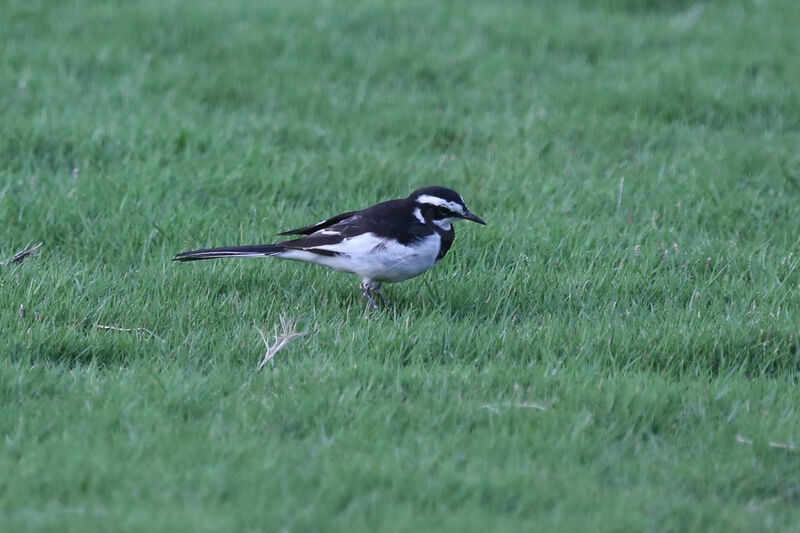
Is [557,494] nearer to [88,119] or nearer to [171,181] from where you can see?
[171,181]

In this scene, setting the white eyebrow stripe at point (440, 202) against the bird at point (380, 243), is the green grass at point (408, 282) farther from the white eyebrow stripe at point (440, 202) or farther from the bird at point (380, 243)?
the white eyebrow stripe at point (440, 202)

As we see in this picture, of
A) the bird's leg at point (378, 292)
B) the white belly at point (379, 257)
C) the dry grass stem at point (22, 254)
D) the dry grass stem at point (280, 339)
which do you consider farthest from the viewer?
the dry grass stem at point (22, 254)

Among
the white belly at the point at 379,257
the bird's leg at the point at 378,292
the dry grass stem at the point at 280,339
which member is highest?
the white belly at the point at 379,257

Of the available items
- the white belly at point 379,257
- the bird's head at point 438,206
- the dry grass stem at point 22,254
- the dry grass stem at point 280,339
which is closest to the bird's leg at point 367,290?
the white belly at point 379,257

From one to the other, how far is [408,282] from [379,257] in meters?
0.86

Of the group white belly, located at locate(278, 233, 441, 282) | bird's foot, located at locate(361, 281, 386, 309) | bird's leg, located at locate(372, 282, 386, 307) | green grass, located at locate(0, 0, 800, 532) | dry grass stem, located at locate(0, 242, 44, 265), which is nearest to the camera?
green grass, located at locate(0, 0, 800, 532)

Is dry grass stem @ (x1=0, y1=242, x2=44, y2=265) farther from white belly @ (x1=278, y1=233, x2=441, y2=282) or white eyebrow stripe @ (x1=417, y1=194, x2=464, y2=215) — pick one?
white eyebrow stripe @ (x1=417, y1=194, x2=464, y2=215)

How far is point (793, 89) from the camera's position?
996cm

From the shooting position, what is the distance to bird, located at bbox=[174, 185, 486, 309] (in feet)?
19.9

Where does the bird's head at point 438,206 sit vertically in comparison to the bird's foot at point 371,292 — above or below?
above

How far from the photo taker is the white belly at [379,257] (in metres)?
6.06

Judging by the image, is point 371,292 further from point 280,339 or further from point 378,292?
point 280,339

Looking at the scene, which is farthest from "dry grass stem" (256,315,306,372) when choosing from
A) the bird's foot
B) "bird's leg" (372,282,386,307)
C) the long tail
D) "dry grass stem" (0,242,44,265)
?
"dry grass stem" (0,242,44,265)

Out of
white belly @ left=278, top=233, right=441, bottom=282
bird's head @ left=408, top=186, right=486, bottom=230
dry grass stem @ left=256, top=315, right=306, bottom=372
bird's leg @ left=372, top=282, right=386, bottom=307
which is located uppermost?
bird's head @ left=408, top=186, right=486, bottom=230
